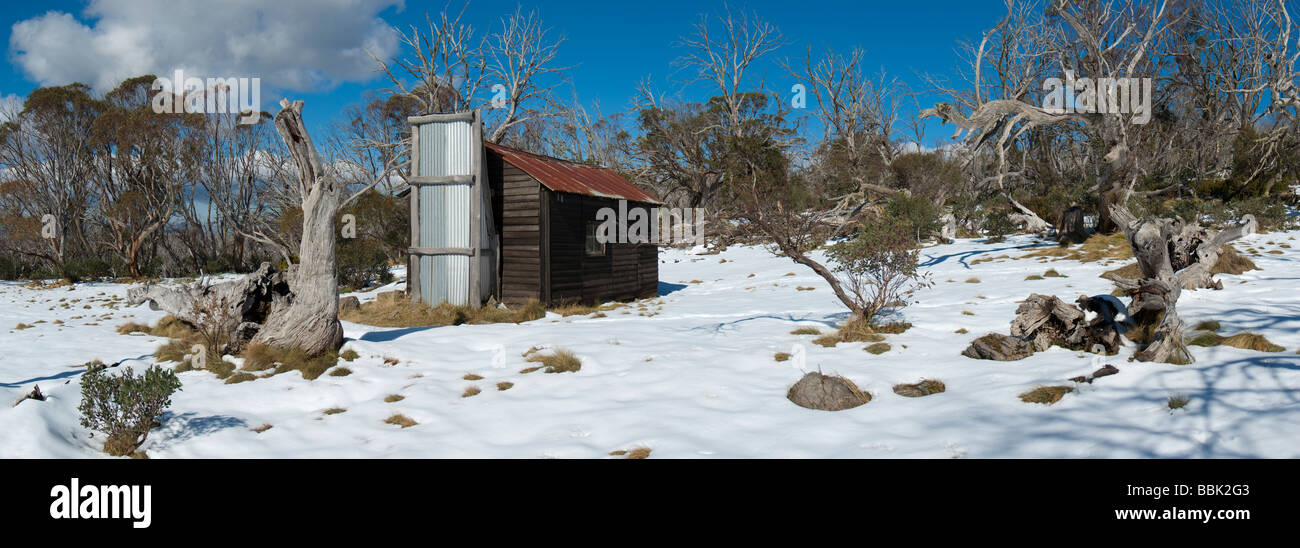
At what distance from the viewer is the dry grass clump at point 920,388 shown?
7098 millimetres

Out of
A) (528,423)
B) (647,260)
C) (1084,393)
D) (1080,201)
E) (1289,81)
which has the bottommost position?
(528,423)

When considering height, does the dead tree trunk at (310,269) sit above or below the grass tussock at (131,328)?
above

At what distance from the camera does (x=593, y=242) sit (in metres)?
17.1

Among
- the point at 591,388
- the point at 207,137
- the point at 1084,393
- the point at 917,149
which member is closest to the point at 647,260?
the point at 591,388

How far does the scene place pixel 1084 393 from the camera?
626 cm

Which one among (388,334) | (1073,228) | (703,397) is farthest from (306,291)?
(1073,228)

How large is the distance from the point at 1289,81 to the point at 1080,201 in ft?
26.9

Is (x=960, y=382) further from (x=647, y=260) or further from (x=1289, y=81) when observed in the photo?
(x=1289, y=81)

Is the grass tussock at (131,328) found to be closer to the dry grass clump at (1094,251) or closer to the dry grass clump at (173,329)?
the dry grass clump at (173,329)

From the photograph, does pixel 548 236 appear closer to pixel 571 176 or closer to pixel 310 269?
pixel 571 176

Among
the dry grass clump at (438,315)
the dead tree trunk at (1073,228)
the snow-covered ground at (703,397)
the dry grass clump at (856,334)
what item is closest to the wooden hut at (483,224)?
the dry grass clump at (438,315)

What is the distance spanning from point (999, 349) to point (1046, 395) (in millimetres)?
2015

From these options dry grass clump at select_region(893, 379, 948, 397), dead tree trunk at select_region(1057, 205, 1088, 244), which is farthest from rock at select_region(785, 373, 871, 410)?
dead tree trunk at select_region(1057, 205, 1088, 244)

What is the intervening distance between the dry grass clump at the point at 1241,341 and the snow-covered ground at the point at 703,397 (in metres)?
0.19
